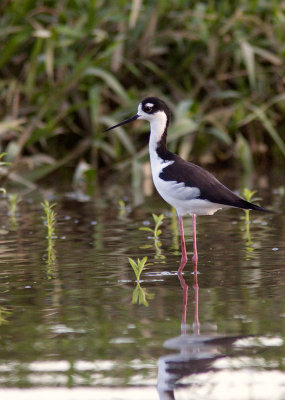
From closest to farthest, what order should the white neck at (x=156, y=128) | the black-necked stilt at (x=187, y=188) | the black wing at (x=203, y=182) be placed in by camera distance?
1. the black wing at (x=203, y=182)
2. the black-necked stilt at (x=187, y=188)
3. the white neck at (x=156, y=128)

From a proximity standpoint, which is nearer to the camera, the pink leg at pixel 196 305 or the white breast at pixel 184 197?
the pink leg at pixel 196 305

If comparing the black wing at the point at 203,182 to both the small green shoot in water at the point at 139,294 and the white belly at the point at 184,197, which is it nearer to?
the white belly at the point at 184,197

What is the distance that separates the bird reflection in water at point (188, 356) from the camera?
4.37 m

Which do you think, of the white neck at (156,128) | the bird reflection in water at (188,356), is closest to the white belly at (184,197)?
the white neck at (156,128)

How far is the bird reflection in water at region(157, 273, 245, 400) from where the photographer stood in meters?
4.37

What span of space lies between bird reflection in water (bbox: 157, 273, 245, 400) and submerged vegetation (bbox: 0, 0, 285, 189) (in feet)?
26.4

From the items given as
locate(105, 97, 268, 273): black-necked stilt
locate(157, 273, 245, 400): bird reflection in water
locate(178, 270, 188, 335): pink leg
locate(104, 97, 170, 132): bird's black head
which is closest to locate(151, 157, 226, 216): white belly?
locate(105, 97, 268, 273): black-necked stilt

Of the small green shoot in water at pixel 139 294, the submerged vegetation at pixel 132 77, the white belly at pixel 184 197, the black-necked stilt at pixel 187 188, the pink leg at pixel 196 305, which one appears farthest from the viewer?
the submerged vegetation at pixel 132 77

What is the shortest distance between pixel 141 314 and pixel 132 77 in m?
9.95

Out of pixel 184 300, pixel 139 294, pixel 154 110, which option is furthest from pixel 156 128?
pixel 184 300

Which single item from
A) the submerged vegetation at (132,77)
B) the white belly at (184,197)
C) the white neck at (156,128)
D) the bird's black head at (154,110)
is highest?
the submerged vegetation at (132,77)

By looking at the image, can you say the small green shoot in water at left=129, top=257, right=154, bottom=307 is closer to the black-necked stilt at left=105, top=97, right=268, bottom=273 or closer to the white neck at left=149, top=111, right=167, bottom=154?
the black-necked stilt at left=105, top=97, right=268, bottom=273

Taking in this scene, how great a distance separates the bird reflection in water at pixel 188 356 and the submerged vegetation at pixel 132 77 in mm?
8036

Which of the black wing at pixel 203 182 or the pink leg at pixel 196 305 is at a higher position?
the black wing at pixel 203 182
